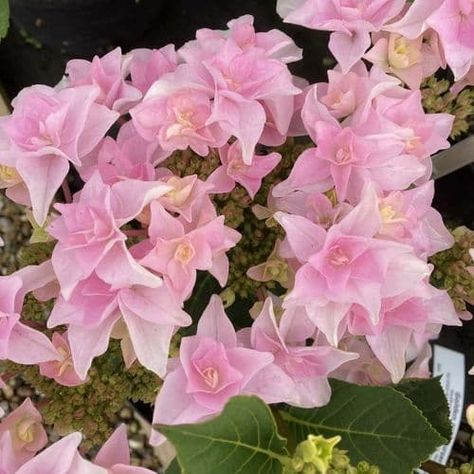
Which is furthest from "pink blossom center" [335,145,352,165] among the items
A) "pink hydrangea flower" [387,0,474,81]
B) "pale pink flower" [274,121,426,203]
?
"pink hydrangea flower" [387,0,474,81]

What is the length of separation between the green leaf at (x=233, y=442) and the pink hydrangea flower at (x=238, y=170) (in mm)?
164

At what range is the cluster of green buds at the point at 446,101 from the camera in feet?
2.39

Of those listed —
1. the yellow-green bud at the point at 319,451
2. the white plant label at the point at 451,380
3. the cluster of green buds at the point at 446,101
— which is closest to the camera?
the yellow-green bud at the point at 319,451

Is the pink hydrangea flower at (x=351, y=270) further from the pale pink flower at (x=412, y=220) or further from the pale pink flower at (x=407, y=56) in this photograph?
the pale pink flower at (x=407, y=56)

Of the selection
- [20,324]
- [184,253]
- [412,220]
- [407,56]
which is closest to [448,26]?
[407,56]

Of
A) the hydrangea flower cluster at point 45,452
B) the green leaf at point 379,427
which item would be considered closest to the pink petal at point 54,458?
the hydrangea flower cluster at point 45,452

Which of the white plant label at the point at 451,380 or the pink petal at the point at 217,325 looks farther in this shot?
the white plant label at the point at 451,380

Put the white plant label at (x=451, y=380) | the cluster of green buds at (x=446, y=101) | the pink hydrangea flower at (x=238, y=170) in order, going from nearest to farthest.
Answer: the pink hydrangea flower at (x=238, y=170) → the cluster of green buds at (x=446, y=101) → the white plant label at (x=451, y=380)

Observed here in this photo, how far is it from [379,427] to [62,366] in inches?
9.8

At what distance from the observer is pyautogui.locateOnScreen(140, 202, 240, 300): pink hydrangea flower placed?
1.87 feet

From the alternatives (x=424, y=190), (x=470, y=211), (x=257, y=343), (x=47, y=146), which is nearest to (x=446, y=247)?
(x=424, y=190)

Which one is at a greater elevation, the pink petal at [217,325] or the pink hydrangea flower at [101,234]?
the pink hydrangea flower at [101,234]

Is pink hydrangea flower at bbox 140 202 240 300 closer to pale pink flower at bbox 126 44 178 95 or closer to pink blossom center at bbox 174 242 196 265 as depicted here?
pink blossom center at bbox 174 242 196 265

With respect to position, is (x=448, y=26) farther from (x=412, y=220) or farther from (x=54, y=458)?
(x=54, y=458)
